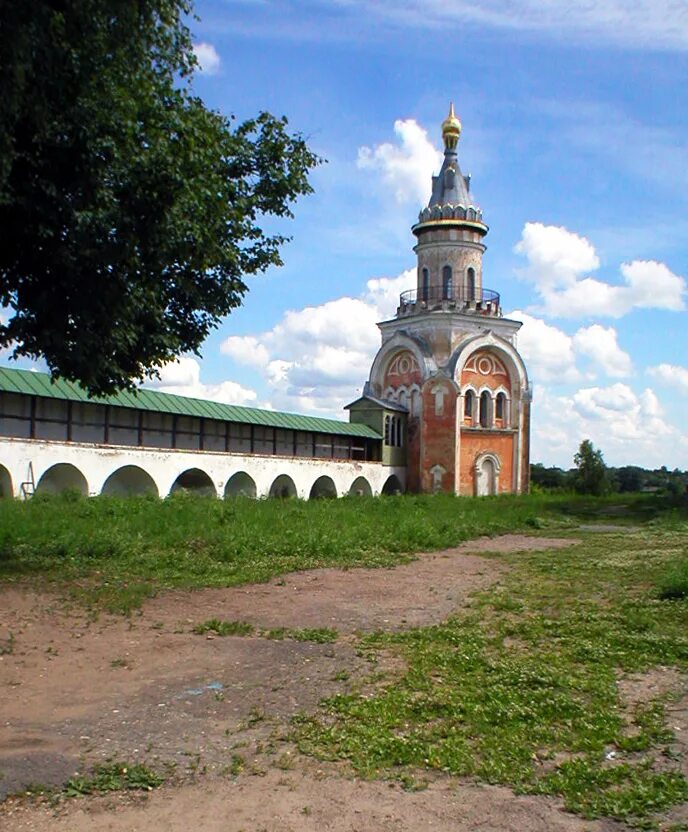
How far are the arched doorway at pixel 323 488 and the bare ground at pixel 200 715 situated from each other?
2399 centimetres

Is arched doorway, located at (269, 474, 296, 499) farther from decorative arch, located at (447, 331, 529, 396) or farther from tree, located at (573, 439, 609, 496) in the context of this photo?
tree, located at (573, 439, 609, 496)

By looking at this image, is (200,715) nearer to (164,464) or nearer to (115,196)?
(115,196)

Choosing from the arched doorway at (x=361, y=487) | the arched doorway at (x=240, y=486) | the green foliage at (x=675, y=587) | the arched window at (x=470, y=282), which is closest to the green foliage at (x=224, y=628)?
the green foliage at (x=675, y=587)

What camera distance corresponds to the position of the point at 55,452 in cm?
2081

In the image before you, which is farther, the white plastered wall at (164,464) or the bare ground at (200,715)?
the white plastered wall at (164,464)

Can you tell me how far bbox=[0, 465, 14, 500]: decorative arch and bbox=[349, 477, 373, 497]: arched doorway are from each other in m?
17.4

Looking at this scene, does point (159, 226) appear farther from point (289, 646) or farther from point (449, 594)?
point (449, 594)

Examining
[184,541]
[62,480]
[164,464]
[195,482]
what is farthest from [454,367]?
[184,541]

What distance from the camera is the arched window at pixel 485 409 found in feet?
129

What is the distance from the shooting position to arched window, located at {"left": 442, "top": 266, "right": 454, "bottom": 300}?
3900cm

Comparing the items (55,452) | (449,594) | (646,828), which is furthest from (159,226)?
(55,452)

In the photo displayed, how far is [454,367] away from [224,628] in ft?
101

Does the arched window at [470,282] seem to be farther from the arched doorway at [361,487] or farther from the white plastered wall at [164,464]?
the arched doorway at [361,487]

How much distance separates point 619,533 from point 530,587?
37.6ft
